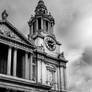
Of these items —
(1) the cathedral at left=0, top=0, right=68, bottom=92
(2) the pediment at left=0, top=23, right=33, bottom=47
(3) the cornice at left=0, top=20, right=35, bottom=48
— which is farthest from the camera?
(3) the cornice at left=0, top=20, right=35, bottom=48

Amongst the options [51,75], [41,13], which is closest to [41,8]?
[41,13]

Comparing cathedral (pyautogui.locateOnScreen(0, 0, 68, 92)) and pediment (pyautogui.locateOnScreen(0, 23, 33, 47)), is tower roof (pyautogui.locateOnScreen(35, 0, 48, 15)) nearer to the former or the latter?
cathedral (pyautogui.locateOnScreen(0, 0, 68, 92))

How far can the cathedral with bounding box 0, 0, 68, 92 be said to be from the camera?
36.0m

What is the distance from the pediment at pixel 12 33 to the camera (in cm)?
3766

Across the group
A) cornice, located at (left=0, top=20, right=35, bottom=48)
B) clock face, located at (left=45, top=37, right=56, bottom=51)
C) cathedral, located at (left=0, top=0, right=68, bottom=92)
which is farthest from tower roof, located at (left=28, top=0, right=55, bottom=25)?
cornice, located at (left=0, top=20, right=35, bottom=48)

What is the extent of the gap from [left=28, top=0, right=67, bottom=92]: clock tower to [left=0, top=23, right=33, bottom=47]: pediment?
214cm

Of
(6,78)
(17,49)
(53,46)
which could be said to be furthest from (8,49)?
(53,46)

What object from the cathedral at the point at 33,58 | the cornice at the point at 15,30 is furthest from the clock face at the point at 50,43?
the cornice at the point at 15,30

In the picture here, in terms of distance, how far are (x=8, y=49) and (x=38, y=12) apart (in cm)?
1458

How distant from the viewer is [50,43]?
46.4 m

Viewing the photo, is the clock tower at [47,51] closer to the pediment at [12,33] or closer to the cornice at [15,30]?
the cornice at [15,30]

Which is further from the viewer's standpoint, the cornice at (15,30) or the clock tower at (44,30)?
the clock tower at (44,30)

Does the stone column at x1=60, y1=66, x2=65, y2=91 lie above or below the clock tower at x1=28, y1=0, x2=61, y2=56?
below

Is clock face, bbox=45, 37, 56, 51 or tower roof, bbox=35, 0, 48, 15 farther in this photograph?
tower roof, bbox=35, 0, 48, 15
